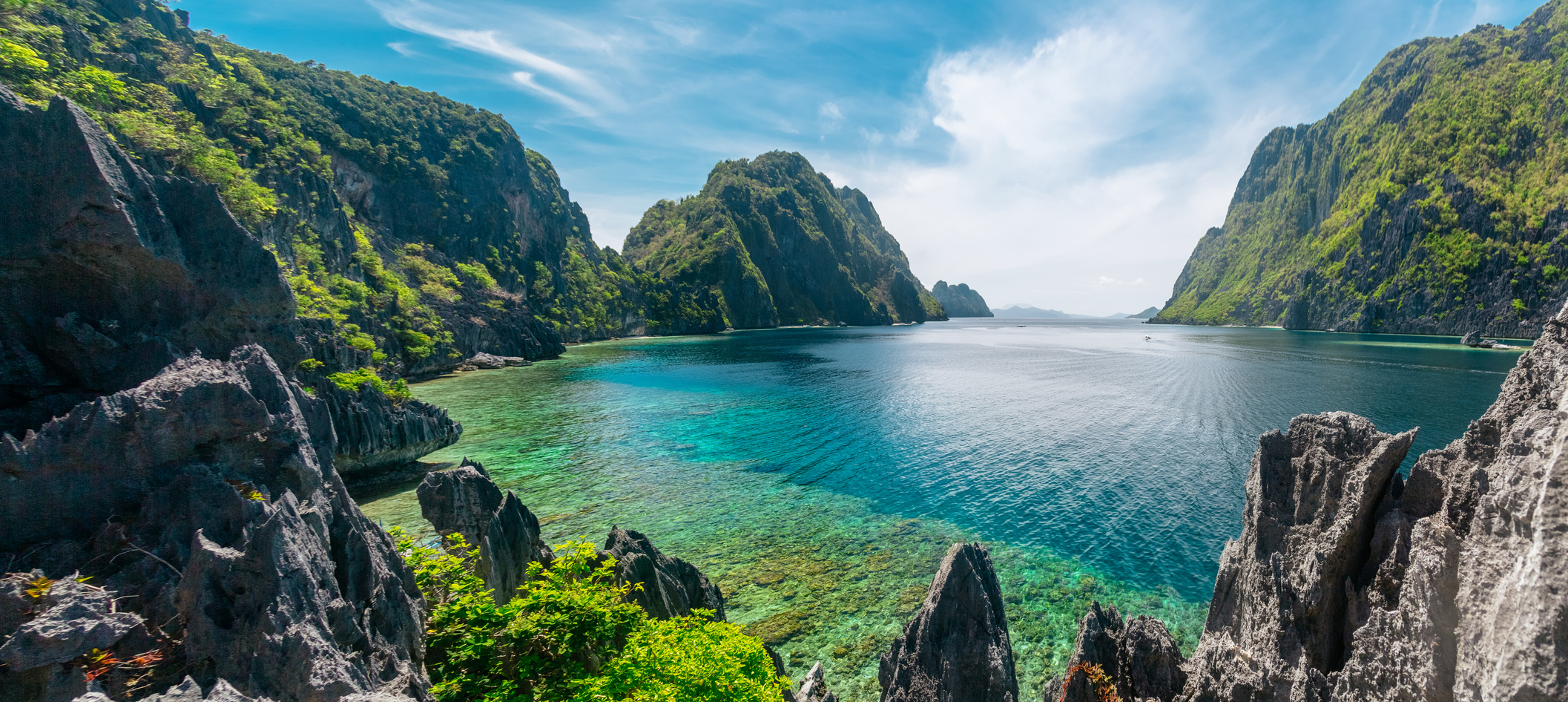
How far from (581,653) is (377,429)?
2670cm

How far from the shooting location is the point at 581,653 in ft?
34.9

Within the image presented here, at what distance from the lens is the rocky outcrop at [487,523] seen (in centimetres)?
1562

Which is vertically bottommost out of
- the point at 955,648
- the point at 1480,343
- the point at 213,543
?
the point at 955,648

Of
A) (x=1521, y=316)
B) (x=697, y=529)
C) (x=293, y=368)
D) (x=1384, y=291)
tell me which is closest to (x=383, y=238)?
(x=293, y=368)

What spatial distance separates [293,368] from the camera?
1969cm

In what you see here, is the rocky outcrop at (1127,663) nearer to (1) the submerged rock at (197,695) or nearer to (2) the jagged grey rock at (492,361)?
(1) the submerged rock at (197,695)

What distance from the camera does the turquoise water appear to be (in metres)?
19.8

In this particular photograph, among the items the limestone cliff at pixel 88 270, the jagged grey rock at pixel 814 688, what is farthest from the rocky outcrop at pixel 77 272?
the jagged grey rock at pixel 814 688

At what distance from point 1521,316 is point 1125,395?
141 m

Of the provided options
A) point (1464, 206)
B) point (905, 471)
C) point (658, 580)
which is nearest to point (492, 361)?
point (905, 471)

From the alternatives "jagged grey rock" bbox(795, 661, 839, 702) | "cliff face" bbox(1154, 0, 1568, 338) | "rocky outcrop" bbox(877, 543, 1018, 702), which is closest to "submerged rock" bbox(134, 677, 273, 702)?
"rocky outcrop" bbox(877, 543, 1018, 702)

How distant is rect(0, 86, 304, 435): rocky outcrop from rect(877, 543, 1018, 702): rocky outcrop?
18.4 meters

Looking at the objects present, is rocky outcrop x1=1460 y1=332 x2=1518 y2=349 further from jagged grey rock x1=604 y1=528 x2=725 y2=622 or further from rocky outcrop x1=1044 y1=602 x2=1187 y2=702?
jagged grey rock x1=604 y1=528 x2=725 y2=622

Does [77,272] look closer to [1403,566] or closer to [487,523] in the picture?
[487,523]
